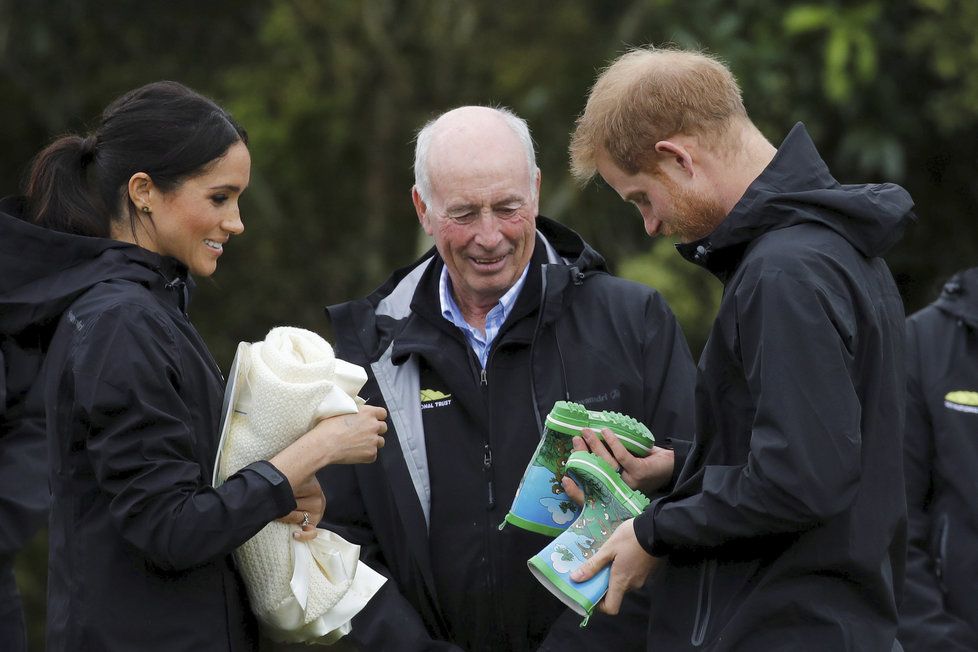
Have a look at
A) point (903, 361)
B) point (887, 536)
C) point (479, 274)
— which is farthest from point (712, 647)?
point (479, 274)

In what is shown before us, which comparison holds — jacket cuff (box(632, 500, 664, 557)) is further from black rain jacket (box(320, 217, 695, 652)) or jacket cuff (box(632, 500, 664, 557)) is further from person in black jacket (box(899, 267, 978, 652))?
person in black jacket (box(899, 267, 978, 652))

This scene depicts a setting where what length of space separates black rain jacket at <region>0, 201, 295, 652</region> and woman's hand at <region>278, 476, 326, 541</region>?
0.16 m

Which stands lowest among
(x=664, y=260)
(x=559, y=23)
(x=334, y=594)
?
(x=664, y=260)

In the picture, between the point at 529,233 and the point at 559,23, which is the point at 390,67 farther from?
the point at 529,233

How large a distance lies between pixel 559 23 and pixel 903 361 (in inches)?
267

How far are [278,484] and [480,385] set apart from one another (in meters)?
0.76

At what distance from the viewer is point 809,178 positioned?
2.56m

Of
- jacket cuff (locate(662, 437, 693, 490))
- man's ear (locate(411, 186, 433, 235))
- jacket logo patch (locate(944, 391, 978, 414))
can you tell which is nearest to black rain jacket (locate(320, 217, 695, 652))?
jacket cuff (locate(662, 437, 693, 490))

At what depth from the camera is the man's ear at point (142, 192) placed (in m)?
2.84

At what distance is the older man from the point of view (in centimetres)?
320

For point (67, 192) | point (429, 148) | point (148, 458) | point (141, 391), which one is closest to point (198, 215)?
point (67, 192)

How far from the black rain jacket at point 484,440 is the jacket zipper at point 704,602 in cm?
60

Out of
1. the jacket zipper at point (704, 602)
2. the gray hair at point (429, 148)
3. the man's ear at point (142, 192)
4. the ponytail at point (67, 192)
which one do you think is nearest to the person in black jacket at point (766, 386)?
the jacket zipper at point (704, 602)

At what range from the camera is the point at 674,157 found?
262cm
